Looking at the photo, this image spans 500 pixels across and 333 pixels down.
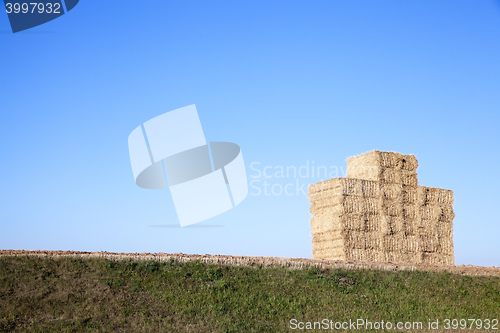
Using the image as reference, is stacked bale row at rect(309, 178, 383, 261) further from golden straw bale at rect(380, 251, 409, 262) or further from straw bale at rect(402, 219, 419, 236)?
straw bale at rect(402, 219, 419, 236)

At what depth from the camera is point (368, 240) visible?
28.6m

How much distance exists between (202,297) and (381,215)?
43.5ft

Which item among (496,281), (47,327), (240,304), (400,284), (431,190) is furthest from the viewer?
(431,190)

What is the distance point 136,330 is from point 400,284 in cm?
1197

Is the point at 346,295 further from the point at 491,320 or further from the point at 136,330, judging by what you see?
the point at 136,330

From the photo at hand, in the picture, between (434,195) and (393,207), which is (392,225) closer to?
(393,207)

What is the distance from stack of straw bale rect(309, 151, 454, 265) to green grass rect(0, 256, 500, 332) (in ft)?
14.4

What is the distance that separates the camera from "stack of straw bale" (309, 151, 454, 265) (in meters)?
28.3

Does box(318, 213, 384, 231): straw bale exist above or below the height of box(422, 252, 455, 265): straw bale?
above

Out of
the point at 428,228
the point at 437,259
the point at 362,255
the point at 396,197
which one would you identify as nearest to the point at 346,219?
the point at 362,255

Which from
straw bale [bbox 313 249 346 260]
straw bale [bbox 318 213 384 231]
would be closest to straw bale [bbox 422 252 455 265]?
straw bale [bbox 318 213 384 231]

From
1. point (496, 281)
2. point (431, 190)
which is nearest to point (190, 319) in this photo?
point (496, 281)

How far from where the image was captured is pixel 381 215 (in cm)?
2925

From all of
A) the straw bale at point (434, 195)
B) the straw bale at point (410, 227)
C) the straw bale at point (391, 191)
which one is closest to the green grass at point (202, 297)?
the straw bale at point (410, 227)
